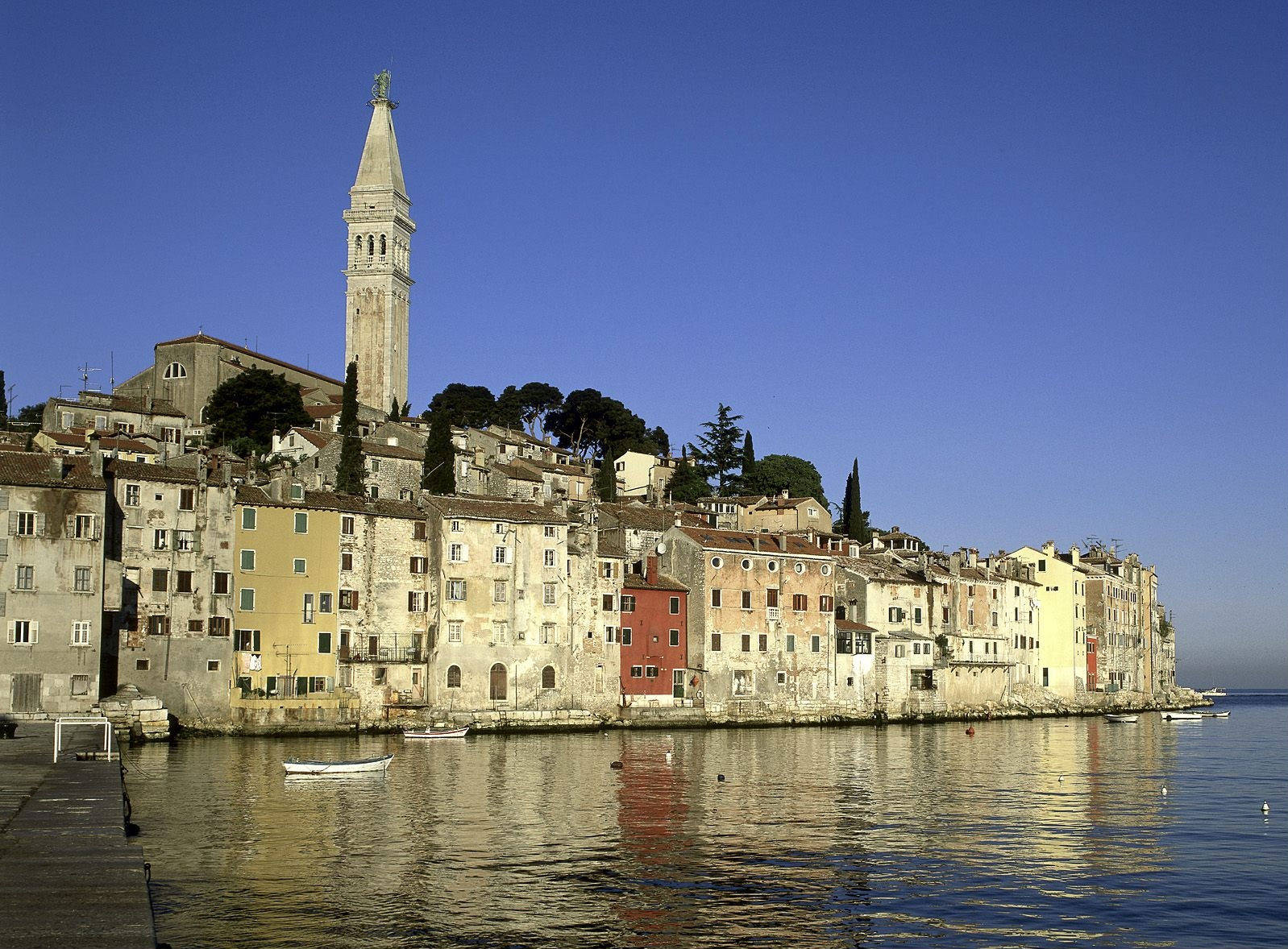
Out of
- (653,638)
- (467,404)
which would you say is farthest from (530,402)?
(653,638)

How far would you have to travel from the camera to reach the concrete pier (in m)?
16.6

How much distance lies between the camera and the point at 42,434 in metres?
79.6

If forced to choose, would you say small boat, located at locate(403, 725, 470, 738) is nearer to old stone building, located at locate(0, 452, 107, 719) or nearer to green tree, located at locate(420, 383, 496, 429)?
old stone building, located at locate(0, 452, 107, 719)

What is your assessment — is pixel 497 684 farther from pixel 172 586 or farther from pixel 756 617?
pixel 756 617

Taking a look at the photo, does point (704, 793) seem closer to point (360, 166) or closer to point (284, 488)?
point (284, 488)

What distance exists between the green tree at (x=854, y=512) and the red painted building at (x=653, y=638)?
34.4 metres

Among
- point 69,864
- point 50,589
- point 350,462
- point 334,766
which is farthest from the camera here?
point 350,462

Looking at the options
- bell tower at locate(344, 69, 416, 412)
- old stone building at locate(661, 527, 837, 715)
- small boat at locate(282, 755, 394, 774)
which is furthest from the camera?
bell tower at locate(344, 69, 416, 412)

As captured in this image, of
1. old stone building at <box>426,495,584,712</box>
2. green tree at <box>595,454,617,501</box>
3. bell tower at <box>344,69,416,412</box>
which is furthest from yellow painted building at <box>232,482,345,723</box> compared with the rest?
bell tower at <box>344,69,416,412</box>

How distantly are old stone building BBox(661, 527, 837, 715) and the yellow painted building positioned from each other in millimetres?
19778

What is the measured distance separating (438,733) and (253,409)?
43.2 metres

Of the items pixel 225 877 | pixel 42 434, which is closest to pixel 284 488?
pixel 42 434

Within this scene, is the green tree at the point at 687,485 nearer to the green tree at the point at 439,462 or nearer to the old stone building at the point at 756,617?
the green tree at the point at 439,462

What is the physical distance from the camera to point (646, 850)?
32.2 m
